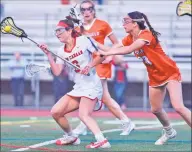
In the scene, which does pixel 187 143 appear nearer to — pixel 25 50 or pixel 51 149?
pixel 51 149

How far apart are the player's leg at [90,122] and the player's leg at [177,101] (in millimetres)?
1074

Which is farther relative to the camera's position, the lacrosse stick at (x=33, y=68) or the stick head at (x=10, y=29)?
the lacrosse stick at (x=33, y=68)

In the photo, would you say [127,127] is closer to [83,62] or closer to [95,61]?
[83,62]

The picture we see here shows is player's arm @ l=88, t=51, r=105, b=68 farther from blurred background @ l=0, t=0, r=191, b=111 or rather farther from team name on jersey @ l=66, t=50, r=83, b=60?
blurred background @ l=0, t=0, r=191, b=111

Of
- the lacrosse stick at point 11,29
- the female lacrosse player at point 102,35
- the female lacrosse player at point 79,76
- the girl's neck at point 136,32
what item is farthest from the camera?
the female lacrosse player at point 102,35

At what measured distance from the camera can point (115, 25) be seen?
2017 cm

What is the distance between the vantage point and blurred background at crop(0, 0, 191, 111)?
19250 millimetres

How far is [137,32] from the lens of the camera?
9.84 meters

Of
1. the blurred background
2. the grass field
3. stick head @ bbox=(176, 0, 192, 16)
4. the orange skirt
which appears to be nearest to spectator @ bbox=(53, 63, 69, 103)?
the blurred background

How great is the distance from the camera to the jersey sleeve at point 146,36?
958cm

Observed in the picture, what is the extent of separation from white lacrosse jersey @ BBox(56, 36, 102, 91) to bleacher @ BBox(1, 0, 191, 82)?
914 cm

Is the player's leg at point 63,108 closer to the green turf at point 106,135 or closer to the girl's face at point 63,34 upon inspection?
the green turf at point 106,135

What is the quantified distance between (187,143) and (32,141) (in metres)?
2.33

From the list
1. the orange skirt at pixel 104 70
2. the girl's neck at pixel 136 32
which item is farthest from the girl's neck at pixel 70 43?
the orange skirt at pixel 104 70
